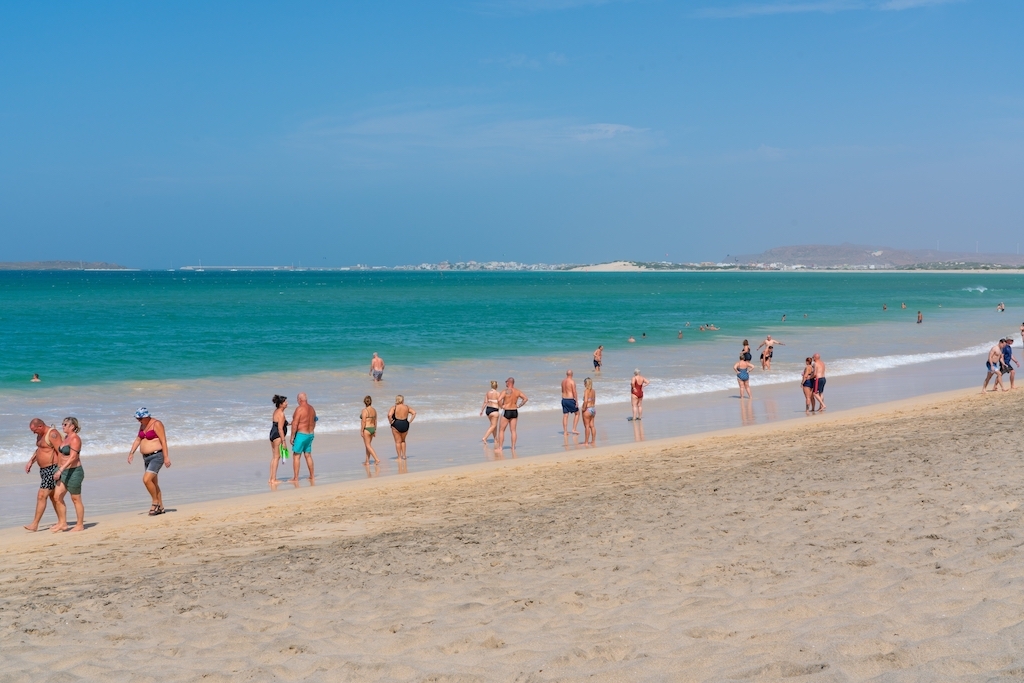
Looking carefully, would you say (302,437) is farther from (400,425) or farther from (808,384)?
(808,384)

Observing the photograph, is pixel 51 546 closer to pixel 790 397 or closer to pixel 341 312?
pixel 790 397

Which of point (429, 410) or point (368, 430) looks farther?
point (429, 410)

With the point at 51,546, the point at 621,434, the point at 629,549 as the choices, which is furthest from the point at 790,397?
the point at 51,546

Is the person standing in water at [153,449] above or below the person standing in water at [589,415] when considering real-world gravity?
above

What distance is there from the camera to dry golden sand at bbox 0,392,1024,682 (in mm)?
5445

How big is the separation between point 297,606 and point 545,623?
1.96m

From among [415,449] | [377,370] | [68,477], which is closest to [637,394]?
[415,449]

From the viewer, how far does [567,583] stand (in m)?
7.02

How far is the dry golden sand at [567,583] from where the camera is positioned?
545cm

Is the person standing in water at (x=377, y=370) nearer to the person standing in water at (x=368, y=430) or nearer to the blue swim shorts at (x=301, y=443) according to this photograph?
the person standing in water at (x=368, y=430)

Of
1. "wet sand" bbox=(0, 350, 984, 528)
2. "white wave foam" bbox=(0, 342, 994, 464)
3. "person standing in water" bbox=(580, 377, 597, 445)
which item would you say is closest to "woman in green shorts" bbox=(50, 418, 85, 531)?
"wet sand" bbox=(0, 350, 984, 528)

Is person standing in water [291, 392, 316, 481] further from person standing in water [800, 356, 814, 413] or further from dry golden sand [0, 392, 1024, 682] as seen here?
person standing in water [800, 356, 814, 413]

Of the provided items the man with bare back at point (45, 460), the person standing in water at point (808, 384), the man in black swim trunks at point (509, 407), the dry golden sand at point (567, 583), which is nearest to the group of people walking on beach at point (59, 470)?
the man with bare back at point (45, 460)

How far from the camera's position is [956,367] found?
2867 centimetres
